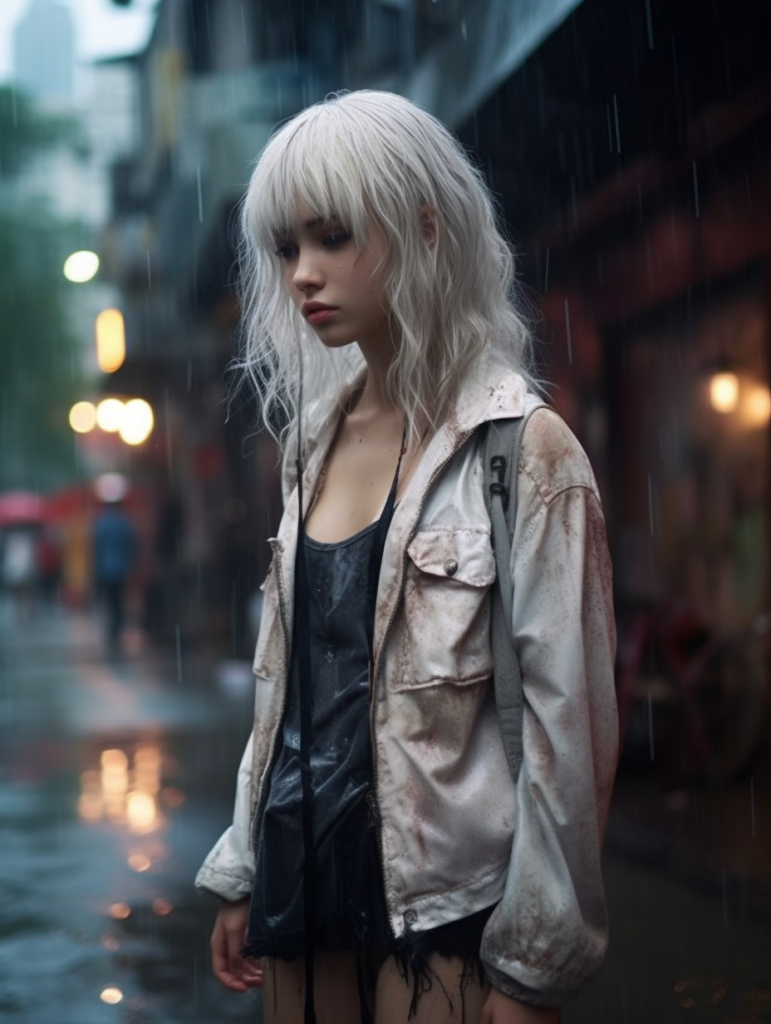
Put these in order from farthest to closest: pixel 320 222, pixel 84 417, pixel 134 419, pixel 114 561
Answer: pixel 84 417 → pixel 134 419 → pixel 114 561 → pixel 320 222

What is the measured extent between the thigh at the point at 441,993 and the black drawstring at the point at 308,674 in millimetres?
156

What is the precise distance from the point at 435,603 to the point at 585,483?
27 cm

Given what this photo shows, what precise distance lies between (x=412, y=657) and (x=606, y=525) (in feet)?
16.7

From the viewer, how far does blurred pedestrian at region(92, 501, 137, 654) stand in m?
20.7

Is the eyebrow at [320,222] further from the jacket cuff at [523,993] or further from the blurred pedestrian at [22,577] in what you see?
the blurred pedestrian at [22,577]

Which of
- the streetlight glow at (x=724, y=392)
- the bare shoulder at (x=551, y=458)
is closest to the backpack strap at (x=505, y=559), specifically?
the bare shoulder at (x=551, y=458)

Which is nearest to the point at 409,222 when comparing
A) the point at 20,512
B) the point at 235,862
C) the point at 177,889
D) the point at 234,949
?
the point at 235,862

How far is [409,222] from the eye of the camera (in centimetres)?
222

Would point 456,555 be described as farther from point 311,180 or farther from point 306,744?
point 311,180

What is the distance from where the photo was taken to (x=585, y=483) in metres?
2.15

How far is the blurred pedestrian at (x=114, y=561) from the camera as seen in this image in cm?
2067

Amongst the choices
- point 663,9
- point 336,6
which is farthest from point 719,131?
point 336,6

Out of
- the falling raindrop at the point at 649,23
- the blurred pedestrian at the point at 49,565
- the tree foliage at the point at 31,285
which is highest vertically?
the tree foliage at the point at 31,285

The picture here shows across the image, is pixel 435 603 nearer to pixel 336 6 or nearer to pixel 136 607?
pixel 336 6
